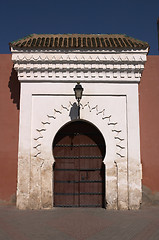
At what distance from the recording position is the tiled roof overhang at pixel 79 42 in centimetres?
733

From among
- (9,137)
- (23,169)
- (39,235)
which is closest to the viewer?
(39,235)

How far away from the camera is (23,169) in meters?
7.15

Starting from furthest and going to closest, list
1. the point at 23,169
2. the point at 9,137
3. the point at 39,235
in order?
the point at 9,137, the point at 23,169, the point at 39,235

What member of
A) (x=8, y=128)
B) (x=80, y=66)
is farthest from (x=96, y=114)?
(x=8, y=128)

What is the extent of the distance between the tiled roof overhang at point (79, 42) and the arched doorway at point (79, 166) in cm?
228

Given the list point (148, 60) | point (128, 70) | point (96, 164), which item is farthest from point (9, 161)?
point (148, 60)

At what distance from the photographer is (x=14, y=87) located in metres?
7.93

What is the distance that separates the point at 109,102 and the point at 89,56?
4.63 ft

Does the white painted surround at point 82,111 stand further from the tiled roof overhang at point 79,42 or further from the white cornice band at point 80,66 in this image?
the tiled roof overhang at point 79,42

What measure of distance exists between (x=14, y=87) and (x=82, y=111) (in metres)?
2.27

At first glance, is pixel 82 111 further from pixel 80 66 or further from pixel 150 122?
pixel 150 122

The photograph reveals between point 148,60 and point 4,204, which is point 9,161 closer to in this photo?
point 4,204

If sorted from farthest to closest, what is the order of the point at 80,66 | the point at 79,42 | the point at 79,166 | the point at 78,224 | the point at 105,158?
the point at 79,42 → the point at 79,166 → the point at 80,66 → the point at 105,158 → the point at 78,224

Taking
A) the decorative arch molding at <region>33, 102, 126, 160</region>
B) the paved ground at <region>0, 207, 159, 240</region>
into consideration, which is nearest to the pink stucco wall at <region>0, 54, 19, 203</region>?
the paved ground at <region>0, 207, 159, 240</region>
